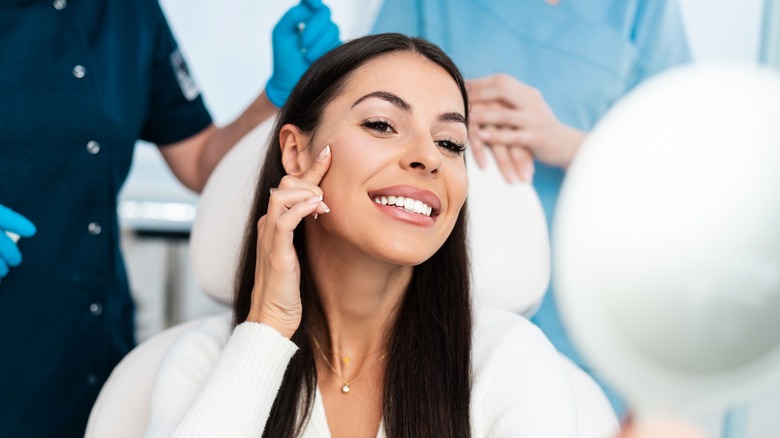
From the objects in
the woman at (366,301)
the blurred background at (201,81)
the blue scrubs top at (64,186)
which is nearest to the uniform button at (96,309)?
the blue scrubs top at (64,186)

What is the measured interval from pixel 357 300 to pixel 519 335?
0.81ft

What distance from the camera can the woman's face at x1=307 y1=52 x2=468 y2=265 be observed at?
41.4 inches

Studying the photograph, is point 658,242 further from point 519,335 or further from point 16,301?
point 16,301

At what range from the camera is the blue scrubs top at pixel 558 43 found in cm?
167

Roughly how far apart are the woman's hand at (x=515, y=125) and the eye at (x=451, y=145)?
205 mm

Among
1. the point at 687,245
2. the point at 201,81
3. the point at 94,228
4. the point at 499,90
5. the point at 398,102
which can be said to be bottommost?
the point at 201,81

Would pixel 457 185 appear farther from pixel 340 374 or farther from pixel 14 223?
pixel 14 223

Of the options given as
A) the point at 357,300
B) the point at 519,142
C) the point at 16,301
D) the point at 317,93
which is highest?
the point at 317,93

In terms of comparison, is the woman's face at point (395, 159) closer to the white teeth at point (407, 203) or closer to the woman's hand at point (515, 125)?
the white teeth at point (407, 203)

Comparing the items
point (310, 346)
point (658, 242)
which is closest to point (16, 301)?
point (310, 346)

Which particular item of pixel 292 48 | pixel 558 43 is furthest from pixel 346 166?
pixel 558 43

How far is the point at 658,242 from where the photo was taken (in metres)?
0.42

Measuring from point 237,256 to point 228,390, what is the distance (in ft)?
1.03

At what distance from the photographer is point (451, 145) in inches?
45.1
